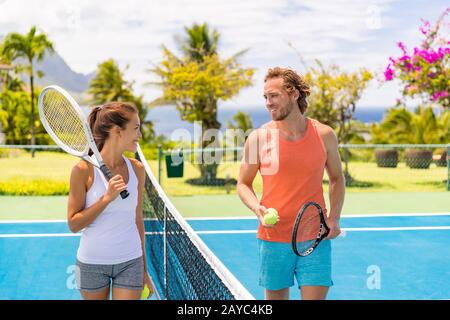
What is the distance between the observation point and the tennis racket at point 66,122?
3279 mm

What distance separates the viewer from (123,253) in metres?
3.10

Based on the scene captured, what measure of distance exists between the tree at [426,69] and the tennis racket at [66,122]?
12.9 m

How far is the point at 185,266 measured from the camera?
4.48 meters

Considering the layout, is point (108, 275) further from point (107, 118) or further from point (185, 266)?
point (185, 266)

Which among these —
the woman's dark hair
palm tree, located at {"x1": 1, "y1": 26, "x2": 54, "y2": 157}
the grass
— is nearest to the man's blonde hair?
the woman's dark hair

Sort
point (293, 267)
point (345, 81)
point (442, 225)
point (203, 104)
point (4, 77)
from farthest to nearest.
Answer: point (4, 77), point (203, 104), point (345, 81), point (442, 225), point (293, 267)

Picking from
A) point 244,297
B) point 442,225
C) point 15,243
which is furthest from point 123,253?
point 442,225

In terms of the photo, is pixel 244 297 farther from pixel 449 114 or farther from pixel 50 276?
pixel 449 114

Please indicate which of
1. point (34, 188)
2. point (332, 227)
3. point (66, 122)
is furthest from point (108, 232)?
point (34, 188)

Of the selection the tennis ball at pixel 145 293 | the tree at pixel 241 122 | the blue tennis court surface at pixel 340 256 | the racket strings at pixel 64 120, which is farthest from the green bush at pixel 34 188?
the tree at pixel 241 122

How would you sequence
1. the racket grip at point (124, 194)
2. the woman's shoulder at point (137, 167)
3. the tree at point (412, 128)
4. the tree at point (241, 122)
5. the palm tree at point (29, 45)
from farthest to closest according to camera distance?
1. the palm tree at point (29, 45)
2. the tree at point (241, 122)
3. the tree at point (412, 128)
4. the woman's shoulder at point (137, 167)
5. the racket grip at point (124, 194)

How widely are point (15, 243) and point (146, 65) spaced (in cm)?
1145

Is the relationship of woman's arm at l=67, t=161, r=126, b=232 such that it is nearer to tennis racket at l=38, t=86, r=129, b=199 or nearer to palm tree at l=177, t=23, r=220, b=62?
tennis racket at l=38, t=86, r=129, b=199

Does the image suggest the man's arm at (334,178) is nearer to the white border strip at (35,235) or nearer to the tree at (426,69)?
the white border strip at (35,235)
